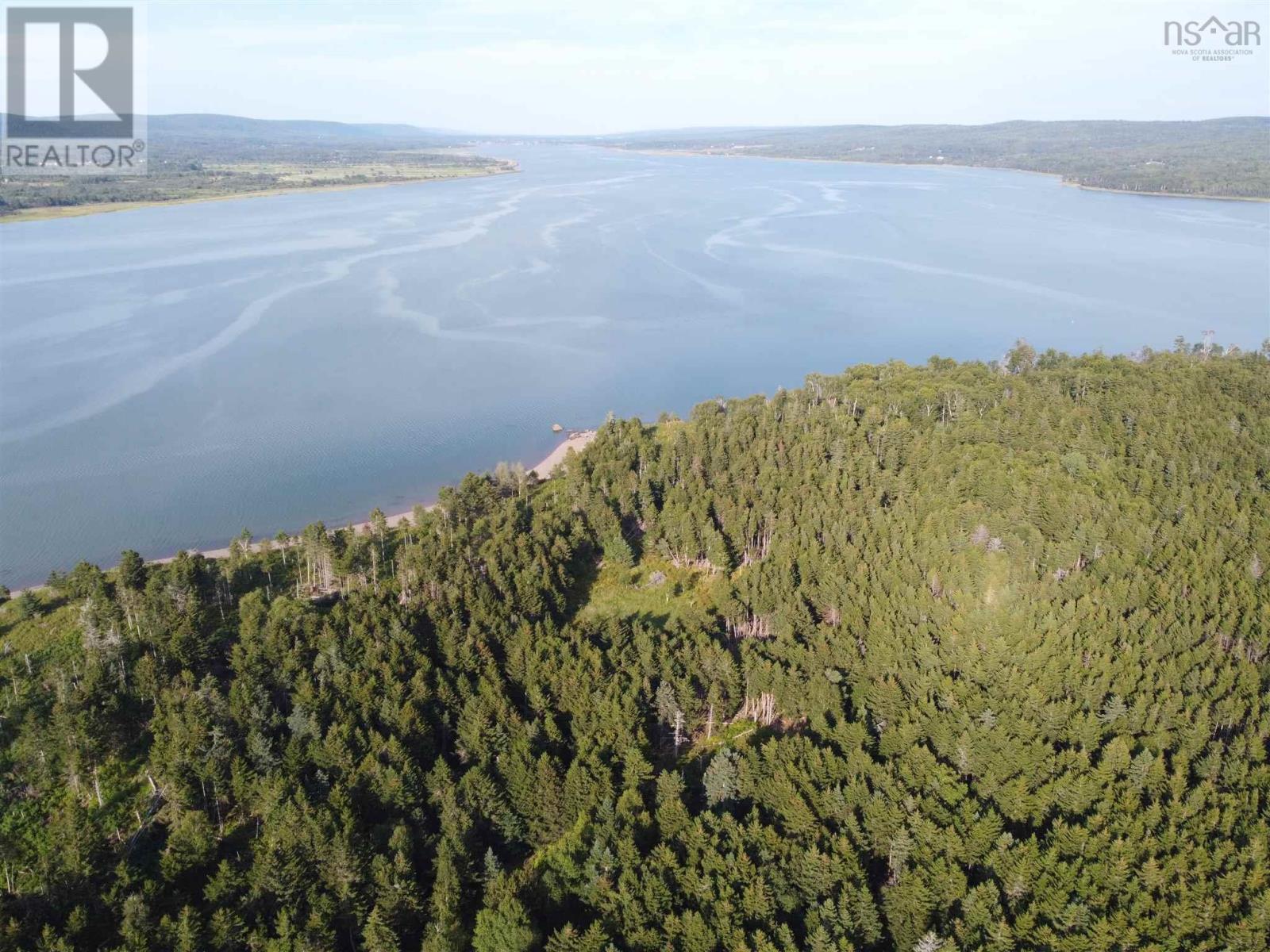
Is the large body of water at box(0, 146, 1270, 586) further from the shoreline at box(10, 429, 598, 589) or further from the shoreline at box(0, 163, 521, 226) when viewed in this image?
the shoreline at box(0, 163, 521, 226)

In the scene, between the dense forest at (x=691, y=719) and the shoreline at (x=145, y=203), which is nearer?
the dense forest at (x=691, y=719)

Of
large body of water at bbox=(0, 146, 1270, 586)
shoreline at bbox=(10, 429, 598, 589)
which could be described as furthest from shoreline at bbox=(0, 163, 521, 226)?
shoreline at bbox=(10, 429, 598, 589)

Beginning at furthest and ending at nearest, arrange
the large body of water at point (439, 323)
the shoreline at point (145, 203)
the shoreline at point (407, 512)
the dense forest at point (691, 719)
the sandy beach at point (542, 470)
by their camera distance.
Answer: the shoreline at point (145, 203), the large body of water at point (439, 323), the sandy beach at point (542, 470), the shoreline at point (407, 512), the dense forest at point (691, 719)

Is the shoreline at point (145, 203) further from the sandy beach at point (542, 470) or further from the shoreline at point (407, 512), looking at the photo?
the sandy beach at point (542, 470)

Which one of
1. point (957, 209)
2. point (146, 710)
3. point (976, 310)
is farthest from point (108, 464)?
point (957, 209)

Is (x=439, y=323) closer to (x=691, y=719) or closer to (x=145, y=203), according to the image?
(x=691, y=719)

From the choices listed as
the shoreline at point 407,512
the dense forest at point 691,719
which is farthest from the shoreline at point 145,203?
the dense forest at point 691,719

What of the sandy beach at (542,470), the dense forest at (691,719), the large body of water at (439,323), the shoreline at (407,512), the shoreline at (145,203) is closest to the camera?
the dense forest at (691,719)
